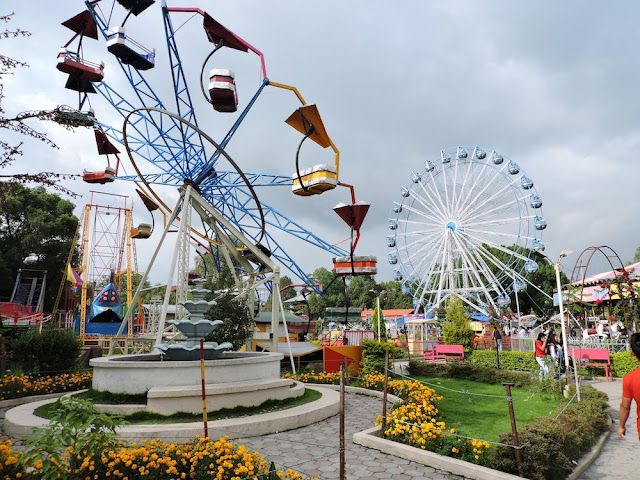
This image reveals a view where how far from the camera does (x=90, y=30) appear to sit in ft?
50.6

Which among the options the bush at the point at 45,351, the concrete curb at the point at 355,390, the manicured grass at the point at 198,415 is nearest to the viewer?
the manicured grass at the point at 198,415

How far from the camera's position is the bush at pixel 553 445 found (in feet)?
18.2

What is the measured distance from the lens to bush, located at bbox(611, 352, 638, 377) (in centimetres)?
1527

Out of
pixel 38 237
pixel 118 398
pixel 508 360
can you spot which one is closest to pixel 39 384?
pixel 118 398

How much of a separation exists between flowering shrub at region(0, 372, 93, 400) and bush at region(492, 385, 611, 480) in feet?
37.5

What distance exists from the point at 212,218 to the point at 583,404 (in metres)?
13.9

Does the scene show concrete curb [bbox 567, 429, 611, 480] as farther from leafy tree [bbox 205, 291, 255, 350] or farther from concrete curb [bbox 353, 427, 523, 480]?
leafy tree [bbox 205, 291, 255, 350]

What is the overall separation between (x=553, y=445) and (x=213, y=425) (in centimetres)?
557

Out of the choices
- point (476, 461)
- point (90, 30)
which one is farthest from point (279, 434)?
point (90, 30)

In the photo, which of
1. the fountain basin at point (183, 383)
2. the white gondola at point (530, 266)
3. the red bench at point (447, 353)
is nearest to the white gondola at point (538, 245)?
the white gondola at point (530, 266)

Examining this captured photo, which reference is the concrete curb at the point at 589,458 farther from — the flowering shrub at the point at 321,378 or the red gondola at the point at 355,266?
the red gondola at the point at 355,266

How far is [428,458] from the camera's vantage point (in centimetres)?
637

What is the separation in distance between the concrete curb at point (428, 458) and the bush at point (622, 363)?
12.6m

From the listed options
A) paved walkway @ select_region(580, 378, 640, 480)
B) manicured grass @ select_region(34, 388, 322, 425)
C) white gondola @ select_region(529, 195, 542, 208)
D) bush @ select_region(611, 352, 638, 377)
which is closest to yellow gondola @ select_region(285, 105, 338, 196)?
manicured grass @ select_region(34, 388, 322, 425)
